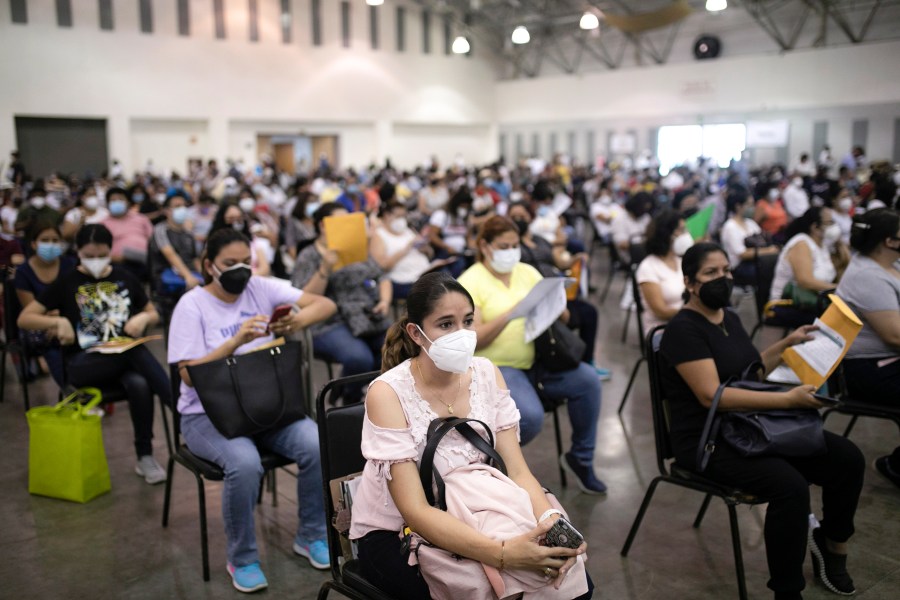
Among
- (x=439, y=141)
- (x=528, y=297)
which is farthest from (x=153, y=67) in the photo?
(x=528, y=297)

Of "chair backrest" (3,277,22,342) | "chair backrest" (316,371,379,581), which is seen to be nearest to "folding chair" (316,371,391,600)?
Result: "chair backrest" (316,371,379,581)

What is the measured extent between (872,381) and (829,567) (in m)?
1.01

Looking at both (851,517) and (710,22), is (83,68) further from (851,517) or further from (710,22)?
(851,517)

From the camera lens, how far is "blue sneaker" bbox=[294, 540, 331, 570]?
3.16 meters

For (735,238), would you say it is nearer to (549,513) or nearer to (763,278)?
(763,278)

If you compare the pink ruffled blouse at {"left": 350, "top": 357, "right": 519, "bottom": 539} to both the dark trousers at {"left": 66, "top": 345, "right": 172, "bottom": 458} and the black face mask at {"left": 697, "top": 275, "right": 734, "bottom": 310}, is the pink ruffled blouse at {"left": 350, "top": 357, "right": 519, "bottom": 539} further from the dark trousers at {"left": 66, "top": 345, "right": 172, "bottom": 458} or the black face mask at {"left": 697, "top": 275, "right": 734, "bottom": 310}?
the dark trousers at {"left": 66, "top": 345, "right": 172, "bottom": 458}

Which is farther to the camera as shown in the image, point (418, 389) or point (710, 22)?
point (710, 22)

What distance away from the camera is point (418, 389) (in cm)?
220

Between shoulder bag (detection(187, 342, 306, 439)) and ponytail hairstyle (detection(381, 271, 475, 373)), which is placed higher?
ponytail hairstyle (detection(381, 271, 475, 373))

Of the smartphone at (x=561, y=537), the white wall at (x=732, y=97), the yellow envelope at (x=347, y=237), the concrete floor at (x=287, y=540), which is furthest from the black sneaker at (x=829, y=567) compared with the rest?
the white wall at (x=732, y=97)

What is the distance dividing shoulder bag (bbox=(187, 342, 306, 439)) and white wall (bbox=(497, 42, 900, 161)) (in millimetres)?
20033

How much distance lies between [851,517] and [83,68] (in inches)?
871

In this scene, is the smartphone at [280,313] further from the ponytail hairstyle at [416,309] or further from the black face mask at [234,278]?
the ponytail hairstyle at [416,309]

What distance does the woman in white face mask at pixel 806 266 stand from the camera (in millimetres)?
5043
